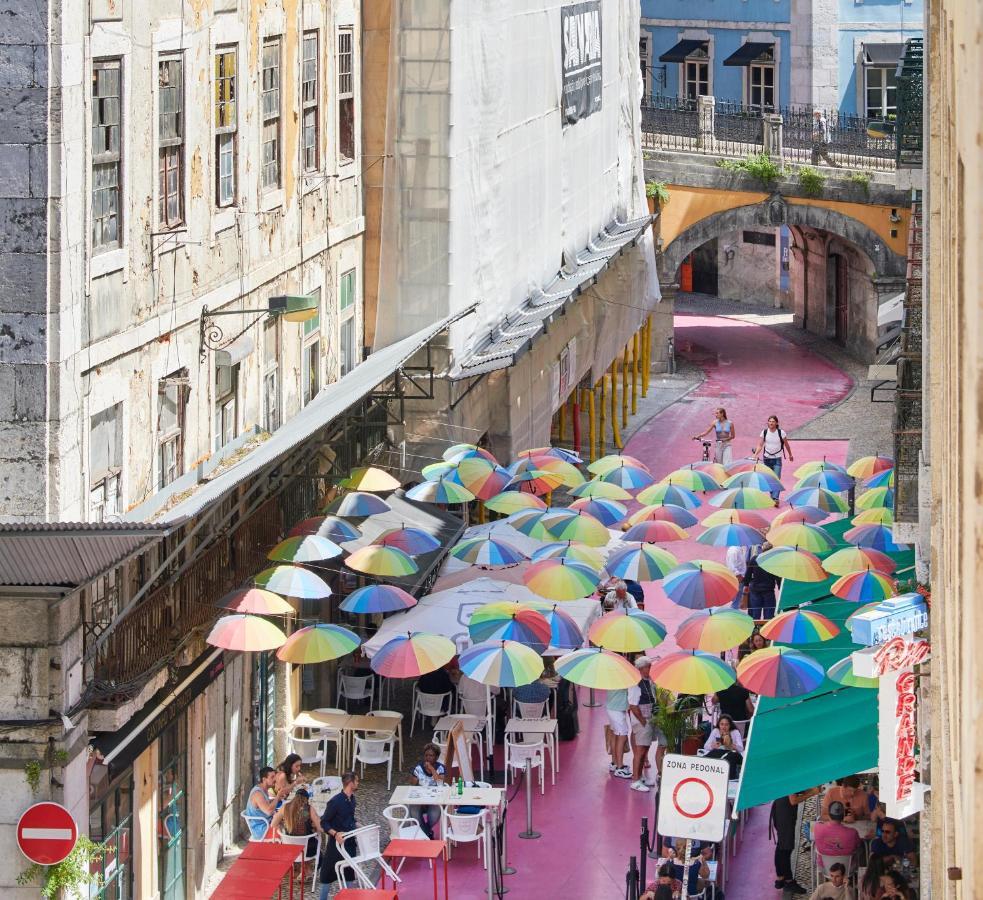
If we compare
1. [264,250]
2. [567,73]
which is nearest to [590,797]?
[264,250]

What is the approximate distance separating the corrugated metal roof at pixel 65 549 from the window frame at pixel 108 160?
2.55m

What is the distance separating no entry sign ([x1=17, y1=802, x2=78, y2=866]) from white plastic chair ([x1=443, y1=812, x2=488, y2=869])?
4.98m

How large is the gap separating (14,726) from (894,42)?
41164 mm

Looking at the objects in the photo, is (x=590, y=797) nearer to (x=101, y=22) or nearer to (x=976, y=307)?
(x=101, y=22)

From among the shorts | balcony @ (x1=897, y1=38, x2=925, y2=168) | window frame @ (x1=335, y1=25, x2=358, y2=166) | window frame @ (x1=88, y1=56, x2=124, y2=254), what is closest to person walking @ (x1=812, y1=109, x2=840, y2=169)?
balcony @ (x1=897, y1=38, x2=925, y2=168)

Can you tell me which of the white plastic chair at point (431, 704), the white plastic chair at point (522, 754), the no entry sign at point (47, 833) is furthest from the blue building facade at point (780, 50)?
the no entry sign at point (47, 833)

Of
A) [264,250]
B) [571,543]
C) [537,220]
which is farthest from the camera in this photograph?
[537,220]

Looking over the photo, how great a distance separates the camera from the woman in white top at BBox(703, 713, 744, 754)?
1931cm

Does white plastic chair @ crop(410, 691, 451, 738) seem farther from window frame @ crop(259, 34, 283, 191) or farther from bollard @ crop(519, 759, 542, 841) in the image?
window frame @ crop(259, 34, 283, 191)

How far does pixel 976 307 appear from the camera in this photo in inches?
164

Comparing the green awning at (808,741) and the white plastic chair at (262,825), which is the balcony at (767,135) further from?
the white plastic chair at (262,825)

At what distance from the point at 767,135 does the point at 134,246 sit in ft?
104

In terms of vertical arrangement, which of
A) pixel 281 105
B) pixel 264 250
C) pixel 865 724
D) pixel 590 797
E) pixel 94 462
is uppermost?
pixel 281 105

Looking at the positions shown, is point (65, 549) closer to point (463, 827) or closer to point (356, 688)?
point (463, 827)
